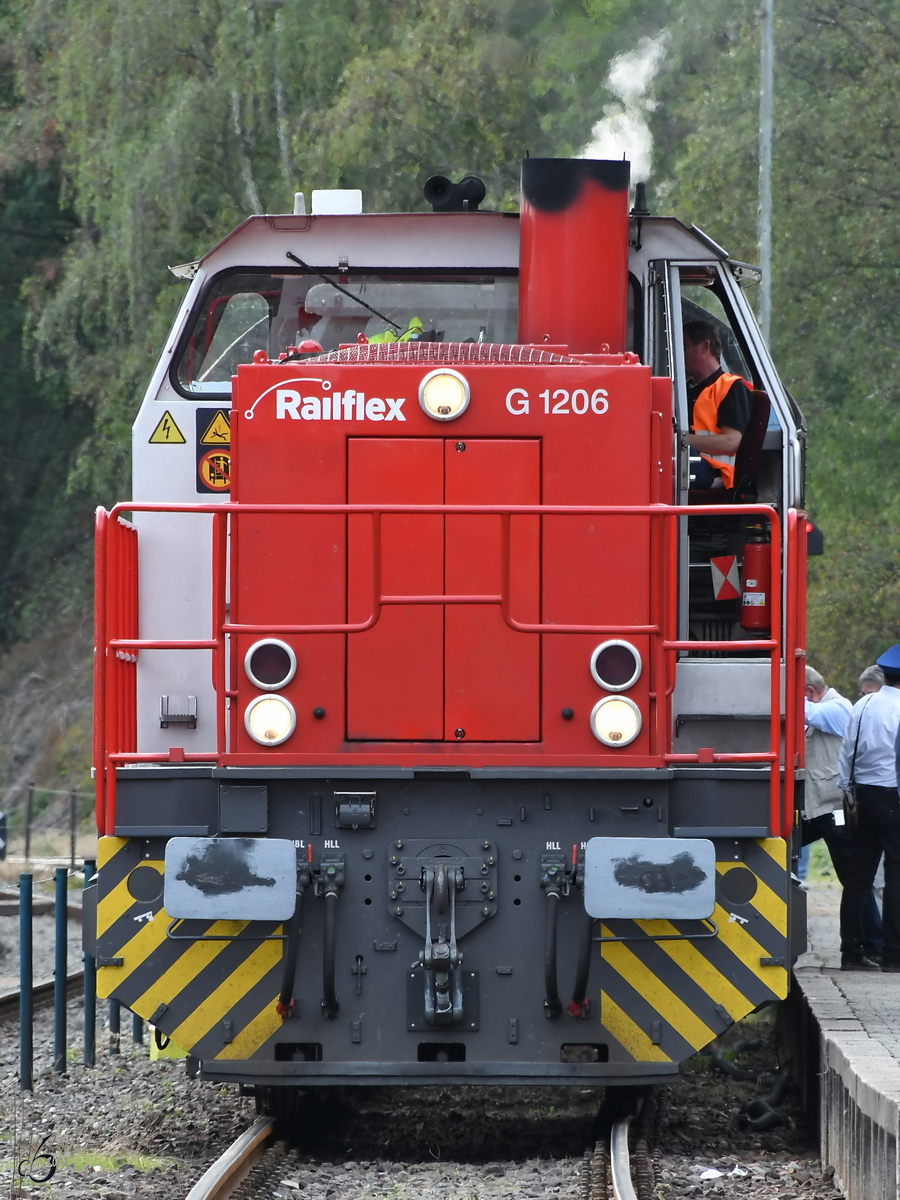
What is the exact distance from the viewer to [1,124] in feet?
98.0

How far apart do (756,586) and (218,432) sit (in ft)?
7.45

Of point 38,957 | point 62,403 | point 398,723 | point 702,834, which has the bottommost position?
point 38,957

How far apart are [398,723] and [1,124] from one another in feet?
88.6

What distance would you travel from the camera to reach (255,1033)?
5680mm

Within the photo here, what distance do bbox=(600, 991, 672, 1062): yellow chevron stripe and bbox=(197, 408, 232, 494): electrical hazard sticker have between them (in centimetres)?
255

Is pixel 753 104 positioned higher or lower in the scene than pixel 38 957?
higher

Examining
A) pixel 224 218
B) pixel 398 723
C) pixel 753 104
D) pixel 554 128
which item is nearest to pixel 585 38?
pixel 554 128

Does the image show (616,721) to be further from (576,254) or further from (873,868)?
(873,868)

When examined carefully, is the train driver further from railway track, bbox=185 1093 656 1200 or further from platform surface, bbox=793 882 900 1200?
railway track, bbox=185 1093 656 1200

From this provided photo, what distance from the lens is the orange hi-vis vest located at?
6664 mm

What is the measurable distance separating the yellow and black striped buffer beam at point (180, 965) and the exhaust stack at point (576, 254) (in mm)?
2642

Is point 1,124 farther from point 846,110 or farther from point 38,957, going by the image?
point 38,957

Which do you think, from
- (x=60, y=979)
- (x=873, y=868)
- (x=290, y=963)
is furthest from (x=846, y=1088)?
(x=60, y=979)

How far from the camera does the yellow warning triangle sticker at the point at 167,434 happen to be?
6613 mm
